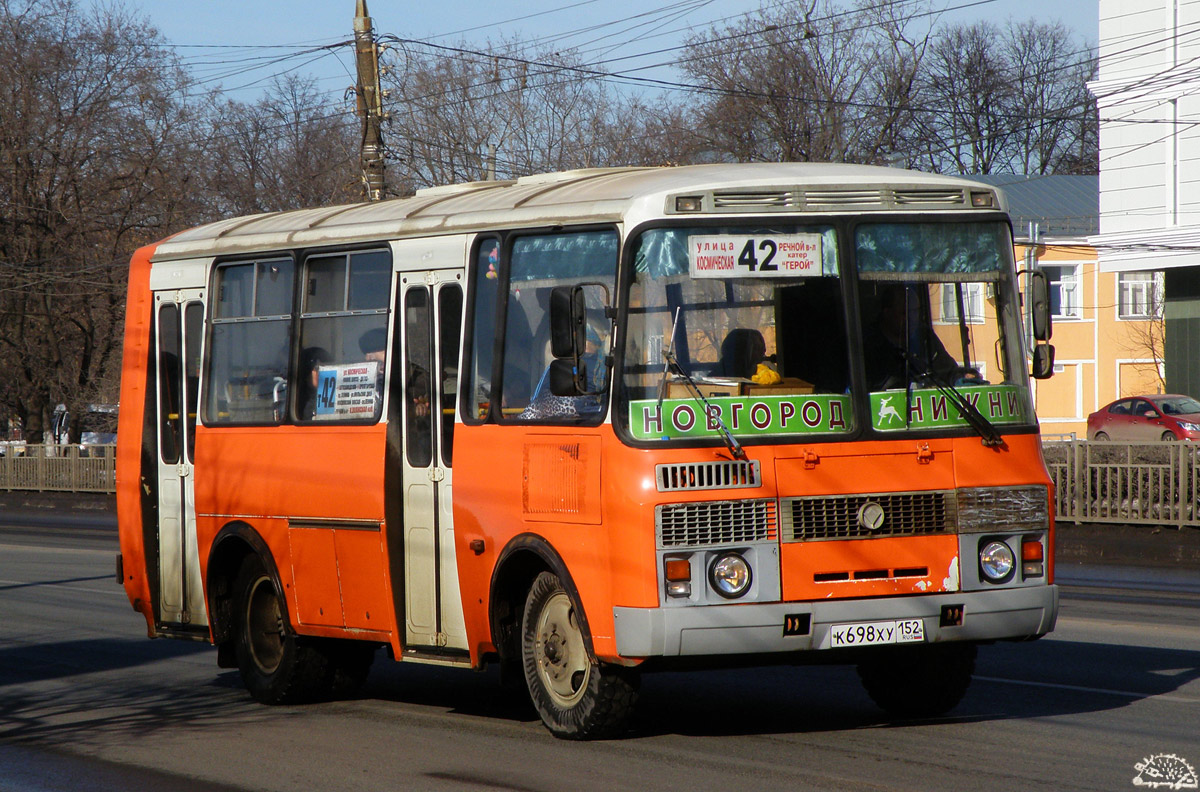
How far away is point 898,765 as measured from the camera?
7.16 meters

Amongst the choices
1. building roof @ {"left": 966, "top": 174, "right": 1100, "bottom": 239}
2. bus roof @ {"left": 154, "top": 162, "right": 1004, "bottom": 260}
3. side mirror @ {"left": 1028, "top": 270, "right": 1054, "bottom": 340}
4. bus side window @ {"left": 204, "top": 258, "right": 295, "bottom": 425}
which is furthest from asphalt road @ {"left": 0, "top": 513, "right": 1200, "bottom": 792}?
building roof @ {"left": 966, "top": 174, "right": 1100, "bottom": 239}

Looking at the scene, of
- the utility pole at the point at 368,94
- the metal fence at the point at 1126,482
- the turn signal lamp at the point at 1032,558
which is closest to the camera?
the turn signal lamp at the point at 1032,558

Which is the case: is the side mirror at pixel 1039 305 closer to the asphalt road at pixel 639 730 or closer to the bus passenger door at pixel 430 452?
the asphalt road at pixel 639 730

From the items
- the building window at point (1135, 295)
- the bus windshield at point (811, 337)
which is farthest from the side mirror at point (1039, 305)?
the building window at point (1135, 295)

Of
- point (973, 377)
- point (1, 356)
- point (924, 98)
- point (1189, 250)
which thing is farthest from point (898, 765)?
point (924, 98)

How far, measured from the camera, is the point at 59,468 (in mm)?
42062

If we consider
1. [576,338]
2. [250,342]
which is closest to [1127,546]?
[250,342]

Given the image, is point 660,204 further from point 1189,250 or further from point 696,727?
point 1189,250

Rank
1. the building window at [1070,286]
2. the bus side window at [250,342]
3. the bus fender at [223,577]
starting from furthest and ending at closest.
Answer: the building window at [1070,286] → the bus fender at [223,577] → the bus side window at [250,342]

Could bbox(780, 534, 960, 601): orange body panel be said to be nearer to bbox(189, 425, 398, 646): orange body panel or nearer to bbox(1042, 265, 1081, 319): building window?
bbox(189, 425, 398, 646): orange body panel

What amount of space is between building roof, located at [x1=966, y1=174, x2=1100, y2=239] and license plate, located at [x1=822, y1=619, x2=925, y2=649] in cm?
5424

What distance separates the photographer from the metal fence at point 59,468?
40.9 meters

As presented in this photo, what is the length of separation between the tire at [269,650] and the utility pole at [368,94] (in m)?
15.0

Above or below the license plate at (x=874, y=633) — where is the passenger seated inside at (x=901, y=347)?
above
